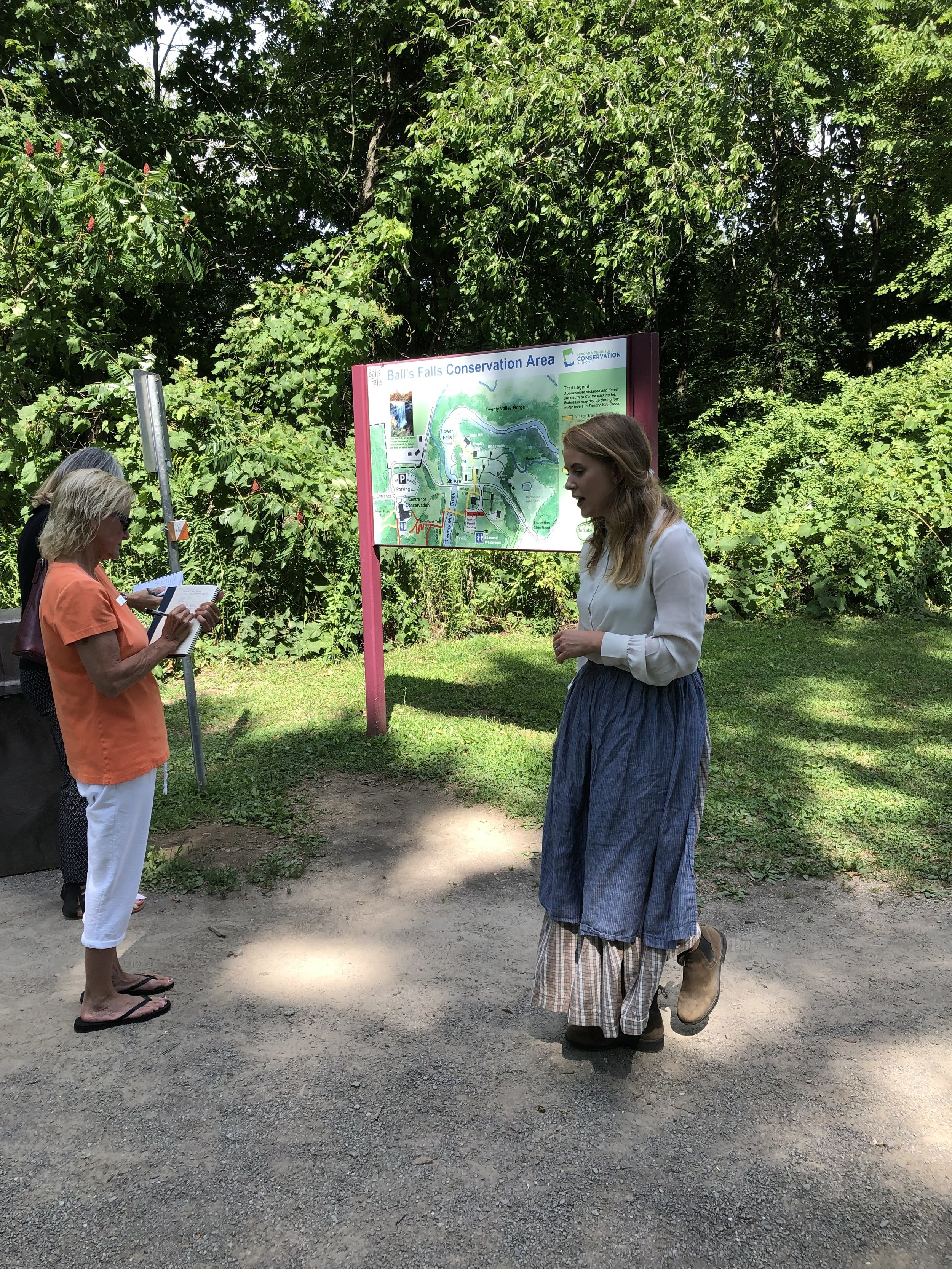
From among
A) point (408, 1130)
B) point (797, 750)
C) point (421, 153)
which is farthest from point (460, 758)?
point (421, 153)

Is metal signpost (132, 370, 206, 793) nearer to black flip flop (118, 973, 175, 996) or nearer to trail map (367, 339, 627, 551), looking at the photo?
trail map (367, 339, 627, 551)

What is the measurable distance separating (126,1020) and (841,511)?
29.4 feet

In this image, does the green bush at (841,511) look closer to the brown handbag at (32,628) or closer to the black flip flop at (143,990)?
the brown handbag at (32,628)

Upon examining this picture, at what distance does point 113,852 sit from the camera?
3027 mm

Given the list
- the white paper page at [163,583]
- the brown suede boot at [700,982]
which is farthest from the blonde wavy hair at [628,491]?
the white paper page at [163,583]

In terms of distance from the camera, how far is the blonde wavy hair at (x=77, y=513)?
9.57 feet

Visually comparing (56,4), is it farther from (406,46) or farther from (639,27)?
(639,27)

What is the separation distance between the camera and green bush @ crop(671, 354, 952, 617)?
9789mm

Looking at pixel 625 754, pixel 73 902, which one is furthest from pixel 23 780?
pixel 625 754

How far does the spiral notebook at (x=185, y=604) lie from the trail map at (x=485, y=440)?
90.6 inches

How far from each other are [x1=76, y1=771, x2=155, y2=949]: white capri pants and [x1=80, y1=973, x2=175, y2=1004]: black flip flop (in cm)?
34

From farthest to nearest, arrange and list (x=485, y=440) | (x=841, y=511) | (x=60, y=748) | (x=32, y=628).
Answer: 1. (x=841, y=511)
2. (x=485, y=440)
3. (x=60, y=748)
4. (x=32, y=628)

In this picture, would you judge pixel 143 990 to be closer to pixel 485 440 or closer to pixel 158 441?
pixel 158 441

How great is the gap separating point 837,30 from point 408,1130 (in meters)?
19.2
